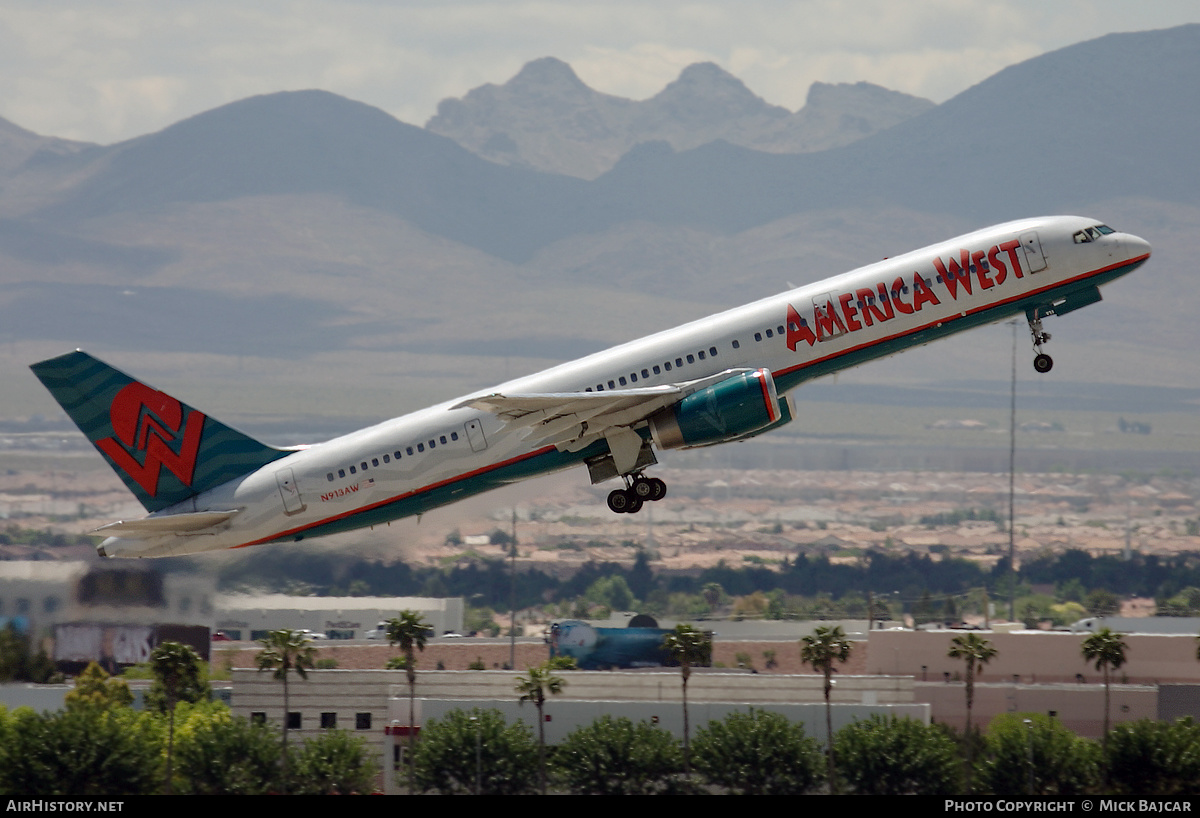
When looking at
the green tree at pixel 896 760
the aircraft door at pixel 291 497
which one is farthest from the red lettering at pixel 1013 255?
the green tree at pixel 896 760

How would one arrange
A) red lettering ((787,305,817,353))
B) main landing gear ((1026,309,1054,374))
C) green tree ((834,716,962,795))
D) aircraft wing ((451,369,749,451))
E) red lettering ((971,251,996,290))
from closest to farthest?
1. aircraft wing ((451,369,749,451))
2. red lettering ((787,305,817,353))
3. red lettering ((971,251,996,290))
4. main landing gear ((1026,309,1054,374))
5. green tree ((834,716,962,795))

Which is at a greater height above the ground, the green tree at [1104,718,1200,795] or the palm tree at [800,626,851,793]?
the palm tree at [800,626,851,793]

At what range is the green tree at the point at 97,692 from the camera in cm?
7556

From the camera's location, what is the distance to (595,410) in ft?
154

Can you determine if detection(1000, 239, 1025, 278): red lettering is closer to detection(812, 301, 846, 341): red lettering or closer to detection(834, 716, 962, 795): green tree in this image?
detection(812, 301, 846, 341): red lettering

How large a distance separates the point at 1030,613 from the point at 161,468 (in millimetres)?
129556

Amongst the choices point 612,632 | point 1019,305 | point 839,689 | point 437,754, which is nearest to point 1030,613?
point 612,632

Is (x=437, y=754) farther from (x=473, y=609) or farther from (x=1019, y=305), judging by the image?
(x=473, y=609)

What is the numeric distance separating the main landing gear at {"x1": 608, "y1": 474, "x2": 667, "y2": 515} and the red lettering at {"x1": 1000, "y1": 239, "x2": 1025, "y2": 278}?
13.1 meters

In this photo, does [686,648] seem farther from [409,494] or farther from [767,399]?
[767,399]

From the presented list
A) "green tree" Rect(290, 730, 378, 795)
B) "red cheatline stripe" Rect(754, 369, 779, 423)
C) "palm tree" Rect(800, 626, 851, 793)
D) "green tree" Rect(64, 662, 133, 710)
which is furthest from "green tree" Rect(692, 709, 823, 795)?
"green tree" Rect(64, 662, 133, 710)

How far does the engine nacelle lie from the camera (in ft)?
152

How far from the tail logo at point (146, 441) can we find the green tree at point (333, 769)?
24.6m

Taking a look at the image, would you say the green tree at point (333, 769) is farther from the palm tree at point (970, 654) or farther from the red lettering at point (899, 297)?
the red lettering at point (899, 297)
